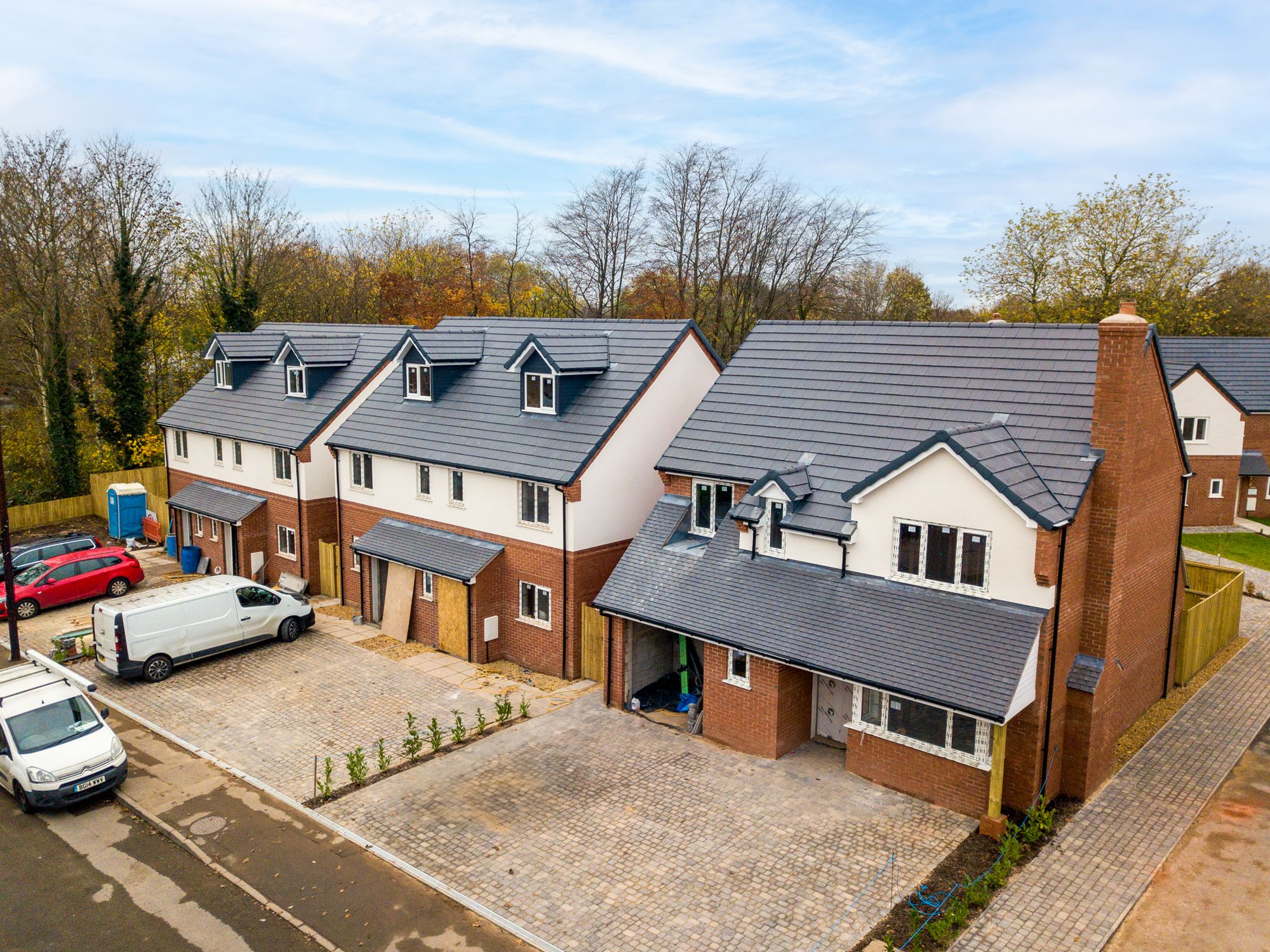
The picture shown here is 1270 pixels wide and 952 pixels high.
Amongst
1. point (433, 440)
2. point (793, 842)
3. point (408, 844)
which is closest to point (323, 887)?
point (408, 844)

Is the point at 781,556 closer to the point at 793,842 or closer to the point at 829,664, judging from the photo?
the point at 829,664

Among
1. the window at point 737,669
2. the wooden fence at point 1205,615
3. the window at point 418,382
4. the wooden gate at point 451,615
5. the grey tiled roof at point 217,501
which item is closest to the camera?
the window at point 737,669

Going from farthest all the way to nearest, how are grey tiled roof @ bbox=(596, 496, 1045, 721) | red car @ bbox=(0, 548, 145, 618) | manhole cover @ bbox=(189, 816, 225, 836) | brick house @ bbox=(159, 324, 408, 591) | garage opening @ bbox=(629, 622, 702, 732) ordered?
brick house @ bbox=(159, 324, 408, 591)
red car @ bbox=(0, 548, 145, 618)
garage opening @ bbox=(629, 622, 702, 732)
manhole cover @ bbox=(189, 816, 225, 836)
grey tiled roof @ bbox=(596, 496, 1045, 721)

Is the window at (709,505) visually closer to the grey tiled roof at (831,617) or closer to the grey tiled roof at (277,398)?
the grey tiled roof at (831,617)

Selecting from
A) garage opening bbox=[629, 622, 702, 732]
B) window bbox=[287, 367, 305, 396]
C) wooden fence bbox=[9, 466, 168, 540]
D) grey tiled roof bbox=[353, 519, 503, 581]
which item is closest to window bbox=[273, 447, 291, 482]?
window bbox=[287, 367, 305, 396]

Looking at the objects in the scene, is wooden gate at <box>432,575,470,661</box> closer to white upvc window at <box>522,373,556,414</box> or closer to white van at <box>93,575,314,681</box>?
white van at <box>93,575,314,681</box>

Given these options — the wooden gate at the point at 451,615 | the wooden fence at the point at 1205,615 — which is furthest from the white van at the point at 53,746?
the wooden fence at the point at 1205,615

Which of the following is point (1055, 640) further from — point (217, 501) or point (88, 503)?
point (88, 503)
